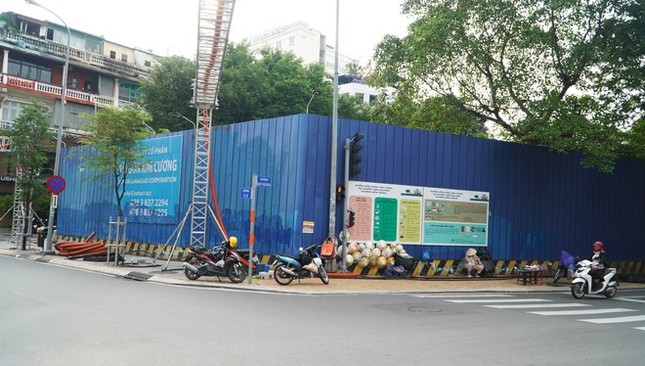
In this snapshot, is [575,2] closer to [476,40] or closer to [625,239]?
[476,40]

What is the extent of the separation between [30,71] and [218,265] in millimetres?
37300

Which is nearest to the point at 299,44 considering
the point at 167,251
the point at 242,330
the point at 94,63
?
the point at 94,63

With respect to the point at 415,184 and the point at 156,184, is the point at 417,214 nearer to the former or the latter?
the point at 415,184

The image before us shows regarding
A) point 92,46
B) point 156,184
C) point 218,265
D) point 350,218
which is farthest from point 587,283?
point 92,46

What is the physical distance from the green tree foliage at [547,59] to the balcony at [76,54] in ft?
112

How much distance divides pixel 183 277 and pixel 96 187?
41.2 ft

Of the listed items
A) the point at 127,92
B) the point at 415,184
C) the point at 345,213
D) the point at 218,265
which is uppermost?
the point at 127,92

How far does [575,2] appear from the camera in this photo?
19.4 meters

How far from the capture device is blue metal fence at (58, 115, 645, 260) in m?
17.9

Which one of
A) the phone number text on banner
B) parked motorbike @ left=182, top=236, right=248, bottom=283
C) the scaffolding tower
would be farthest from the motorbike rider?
the phone number text on banner

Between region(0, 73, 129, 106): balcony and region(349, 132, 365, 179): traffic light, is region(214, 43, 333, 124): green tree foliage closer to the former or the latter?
region(0, 73, 129, 106): balcony

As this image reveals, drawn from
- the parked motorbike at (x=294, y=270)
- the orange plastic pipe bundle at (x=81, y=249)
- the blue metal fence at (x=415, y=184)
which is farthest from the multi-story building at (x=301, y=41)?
the parked motorbike at (x=294, y=270)

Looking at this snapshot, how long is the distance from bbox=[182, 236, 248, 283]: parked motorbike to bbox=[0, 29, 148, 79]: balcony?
35844 millimetres

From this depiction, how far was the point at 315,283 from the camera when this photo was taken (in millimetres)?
15930
